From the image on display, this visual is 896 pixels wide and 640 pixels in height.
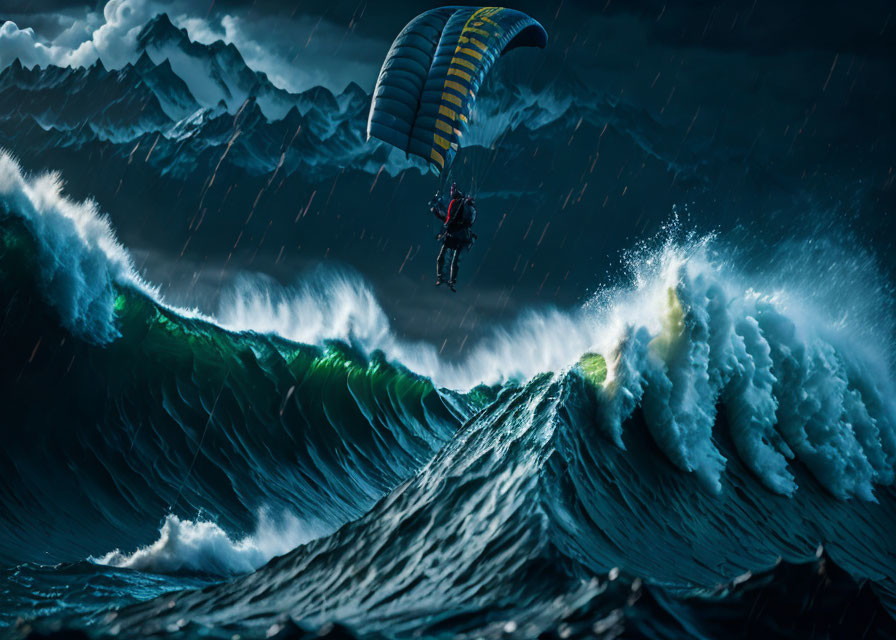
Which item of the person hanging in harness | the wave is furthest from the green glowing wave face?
the person hanging in harness

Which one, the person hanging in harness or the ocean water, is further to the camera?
the person hanging in harness

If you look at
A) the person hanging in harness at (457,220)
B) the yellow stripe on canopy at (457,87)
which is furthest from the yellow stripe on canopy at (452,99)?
the person hanging in harness at (457,220)

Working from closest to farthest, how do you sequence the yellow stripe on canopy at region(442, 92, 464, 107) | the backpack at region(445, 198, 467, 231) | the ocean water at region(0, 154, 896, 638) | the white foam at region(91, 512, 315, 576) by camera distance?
the ocean water at region(0, 154, 896, 638), the white foam at region(91, 512, 315, 576), the backpack at region(445, 198, 467, 231), the yellow stripe on canopy at region(442, 92, 464, 107)

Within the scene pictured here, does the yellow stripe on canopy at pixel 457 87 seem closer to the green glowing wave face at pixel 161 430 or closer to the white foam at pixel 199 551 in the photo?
the green glowing wave face at pixel 161 430

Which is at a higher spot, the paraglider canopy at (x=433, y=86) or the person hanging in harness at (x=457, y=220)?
the paraglider canopy at (x=433, y=86)

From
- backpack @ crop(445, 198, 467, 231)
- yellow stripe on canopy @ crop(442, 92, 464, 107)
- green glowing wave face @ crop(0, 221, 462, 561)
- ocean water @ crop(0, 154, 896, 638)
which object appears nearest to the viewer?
ocean water @ crop(0, 154, 896, 638)

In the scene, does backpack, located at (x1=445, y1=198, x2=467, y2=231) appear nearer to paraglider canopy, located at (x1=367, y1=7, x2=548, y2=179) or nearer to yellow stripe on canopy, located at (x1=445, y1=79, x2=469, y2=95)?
paraglider canopy, located at (x1=367, y1=7, x2=548, y2=179)

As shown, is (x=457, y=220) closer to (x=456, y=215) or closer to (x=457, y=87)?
(x=456, y=215)

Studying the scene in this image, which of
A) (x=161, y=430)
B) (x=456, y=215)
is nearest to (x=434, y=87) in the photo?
(x=456, y=215)

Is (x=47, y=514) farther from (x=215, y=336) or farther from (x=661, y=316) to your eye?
(x=661, y=316)
